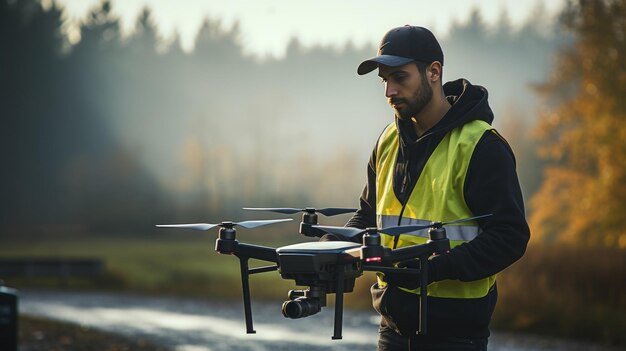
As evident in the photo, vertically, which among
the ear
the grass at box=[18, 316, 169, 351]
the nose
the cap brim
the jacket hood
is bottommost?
the grass at box=[18, 316, 169, 351]

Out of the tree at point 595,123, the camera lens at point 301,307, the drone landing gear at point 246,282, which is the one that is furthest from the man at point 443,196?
the tree at point 595,123

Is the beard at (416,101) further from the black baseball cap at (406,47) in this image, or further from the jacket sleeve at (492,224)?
the jacket sleeve at (492,224)

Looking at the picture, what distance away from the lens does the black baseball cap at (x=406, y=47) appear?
4.42m

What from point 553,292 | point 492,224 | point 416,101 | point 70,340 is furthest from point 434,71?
point 553,292

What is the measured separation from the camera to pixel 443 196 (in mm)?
4484

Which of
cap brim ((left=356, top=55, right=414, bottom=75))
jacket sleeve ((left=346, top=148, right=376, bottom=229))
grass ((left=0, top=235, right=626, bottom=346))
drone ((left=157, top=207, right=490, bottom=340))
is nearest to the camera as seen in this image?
drone ((left=157, top=207, right=490, bottom=340))

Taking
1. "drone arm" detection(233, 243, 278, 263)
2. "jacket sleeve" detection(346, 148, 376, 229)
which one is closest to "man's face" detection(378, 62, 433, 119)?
"jacket sleeve" detection(346, 148, 376, 229)

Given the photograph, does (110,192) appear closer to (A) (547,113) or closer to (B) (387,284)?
(A) (547,113)

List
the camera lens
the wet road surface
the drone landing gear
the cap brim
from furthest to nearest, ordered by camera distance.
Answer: the wet road surface
the cap brim
the drone landing gear
the camera lens

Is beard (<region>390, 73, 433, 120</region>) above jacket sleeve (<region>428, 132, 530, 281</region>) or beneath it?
above

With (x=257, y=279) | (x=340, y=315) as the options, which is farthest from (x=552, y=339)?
(x=257, y=279)

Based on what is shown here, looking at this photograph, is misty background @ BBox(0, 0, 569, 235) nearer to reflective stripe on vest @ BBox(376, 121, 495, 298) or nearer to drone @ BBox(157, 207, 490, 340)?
reflective stripe on vest @ BBox(376, 121, 495, 298)

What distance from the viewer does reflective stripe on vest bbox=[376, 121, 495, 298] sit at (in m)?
4.47

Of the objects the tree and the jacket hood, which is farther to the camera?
the tree
